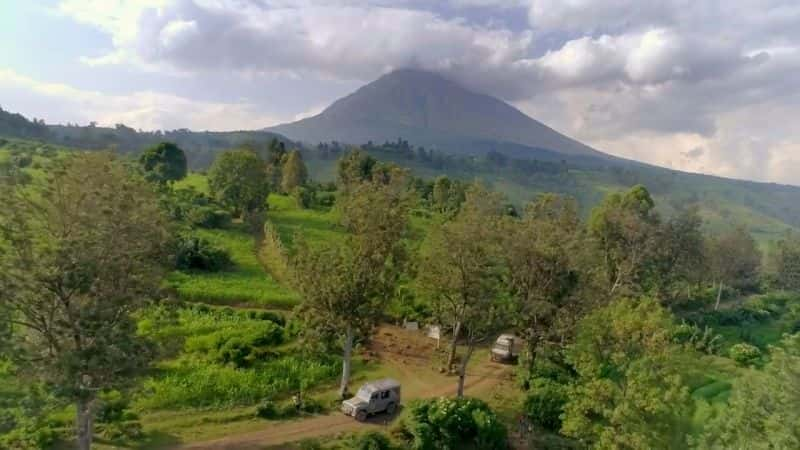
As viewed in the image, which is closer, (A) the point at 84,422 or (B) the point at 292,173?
(A) the point at 84,422

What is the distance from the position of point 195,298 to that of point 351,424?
1769 cm

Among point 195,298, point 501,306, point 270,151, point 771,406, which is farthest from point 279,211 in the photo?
point 771,406

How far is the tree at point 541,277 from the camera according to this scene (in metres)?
27.8

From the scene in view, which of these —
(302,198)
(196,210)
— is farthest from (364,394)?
(302,198)

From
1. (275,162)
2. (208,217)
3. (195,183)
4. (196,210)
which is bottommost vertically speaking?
(208,217)

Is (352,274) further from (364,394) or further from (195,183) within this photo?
(195,183)

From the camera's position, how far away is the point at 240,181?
55719 mm

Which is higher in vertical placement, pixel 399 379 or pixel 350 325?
pixel 350 325

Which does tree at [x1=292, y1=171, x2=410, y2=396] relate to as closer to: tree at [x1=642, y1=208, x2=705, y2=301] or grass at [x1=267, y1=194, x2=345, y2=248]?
grass at [x1=267, y1=194, x2=345, y2=248]

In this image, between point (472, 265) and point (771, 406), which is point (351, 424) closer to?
point (472, 265)

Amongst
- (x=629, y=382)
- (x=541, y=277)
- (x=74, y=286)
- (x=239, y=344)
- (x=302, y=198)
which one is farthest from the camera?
(x=302, y=198)

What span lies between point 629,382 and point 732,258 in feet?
154

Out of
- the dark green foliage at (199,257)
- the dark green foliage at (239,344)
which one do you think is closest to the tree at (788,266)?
the dark green foliage at (239,344)

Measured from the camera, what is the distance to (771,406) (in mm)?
15984
